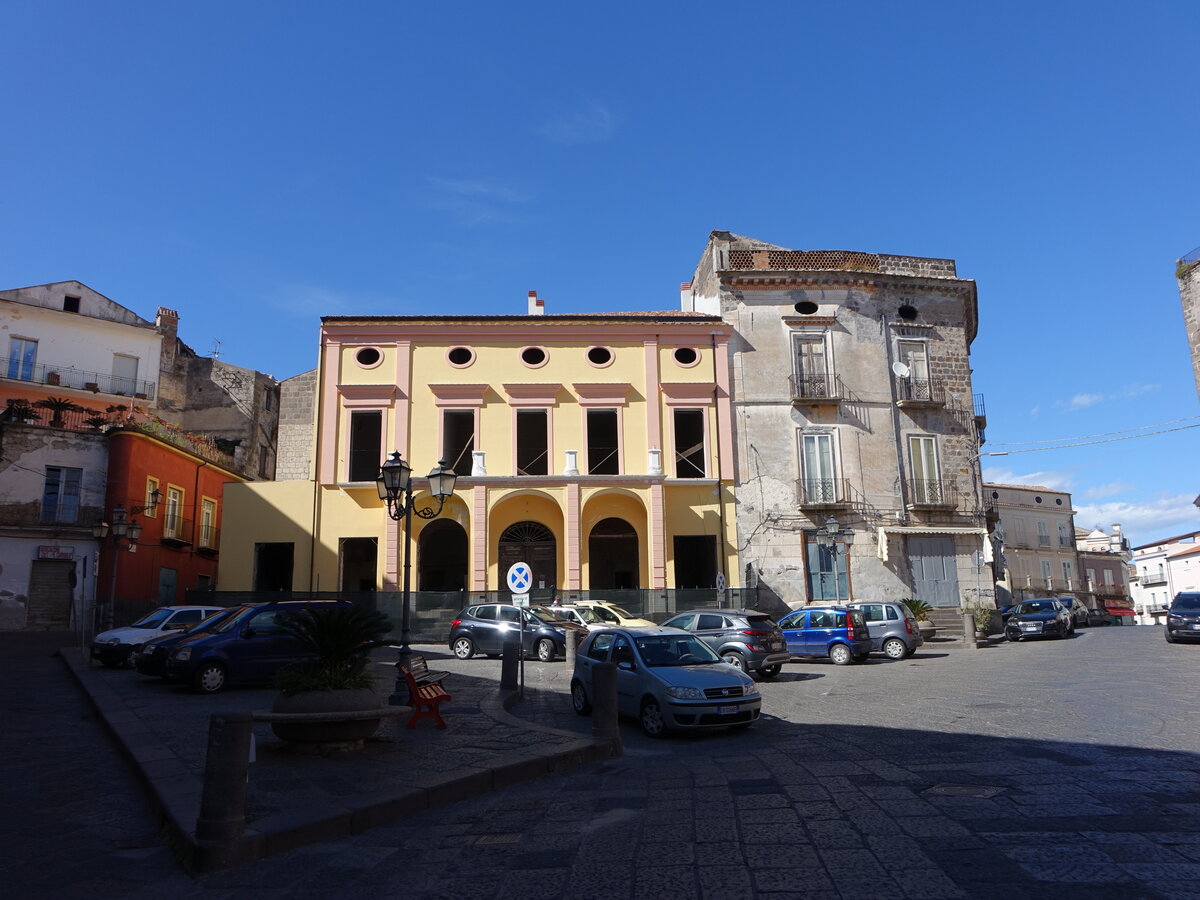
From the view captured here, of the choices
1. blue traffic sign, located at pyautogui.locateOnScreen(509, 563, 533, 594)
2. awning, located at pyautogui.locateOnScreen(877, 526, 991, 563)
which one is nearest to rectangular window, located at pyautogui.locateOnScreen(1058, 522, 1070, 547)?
awning, located at pyautogui.locateOnScreen(877, 526, 991, 563)

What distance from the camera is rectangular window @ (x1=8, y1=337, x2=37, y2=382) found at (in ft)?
122

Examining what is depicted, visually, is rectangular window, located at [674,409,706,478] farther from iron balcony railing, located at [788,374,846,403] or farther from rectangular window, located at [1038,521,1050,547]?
rectangular window, located at [1038,521,1050,547]

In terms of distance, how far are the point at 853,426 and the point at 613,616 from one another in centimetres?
1231

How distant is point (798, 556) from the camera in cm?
2912

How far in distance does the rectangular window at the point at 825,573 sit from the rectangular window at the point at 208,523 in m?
22.9

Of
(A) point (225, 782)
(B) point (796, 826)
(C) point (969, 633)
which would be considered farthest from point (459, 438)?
(B) point (796, 826)

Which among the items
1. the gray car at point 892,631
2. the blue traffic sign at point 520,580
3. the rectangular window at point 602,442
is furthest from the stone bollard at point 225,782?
the rectangular window at point 602,442

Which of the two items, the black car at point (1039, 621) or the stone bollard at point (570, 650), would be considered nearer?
the stone bollard at point (570, 650)

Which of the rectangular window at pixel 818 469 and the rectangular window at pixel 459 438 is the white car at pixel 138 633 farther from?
the rectangular window at pixel 818 469

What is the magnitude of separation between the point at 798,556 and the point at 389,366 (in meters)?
15.1

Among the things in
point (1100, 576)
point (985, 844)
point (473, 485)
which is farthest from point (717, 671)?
point (1100, 576)

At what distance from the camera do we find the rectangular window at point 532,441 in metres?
29.5

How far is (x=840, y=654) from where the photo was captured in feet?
68.3

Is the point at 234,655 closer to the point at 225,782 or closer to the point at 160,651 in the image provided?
the point at 160,651
